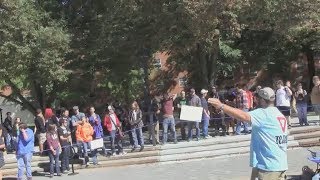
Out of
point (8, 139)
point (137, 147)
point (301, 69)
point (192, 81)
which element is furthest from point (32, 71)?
point (301, 69)

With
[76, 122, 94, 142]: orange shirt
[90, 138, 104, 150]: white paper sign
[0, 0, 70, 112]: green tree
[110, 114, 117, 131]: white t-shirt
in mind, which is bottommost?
[90, 138, 104, 150]: white paper sign

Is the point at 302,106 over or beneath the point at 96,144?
over

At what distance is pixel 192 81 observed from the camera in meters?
37.6

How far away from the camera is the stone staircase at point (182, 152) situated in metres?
16.7

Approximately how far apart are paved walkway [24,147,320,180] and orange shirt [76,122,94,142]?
99 cm

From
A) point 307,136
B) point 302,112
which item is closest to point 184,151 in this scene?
point 307,136

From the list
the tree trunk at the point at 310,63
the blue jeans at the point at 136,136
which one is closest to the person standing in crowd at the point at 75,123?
the blue jeans at the point at 136,136

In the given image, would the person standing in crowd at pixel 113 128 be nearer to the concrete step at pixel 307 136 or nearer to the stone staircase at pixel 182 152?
the stone staircase at pixel 182 152

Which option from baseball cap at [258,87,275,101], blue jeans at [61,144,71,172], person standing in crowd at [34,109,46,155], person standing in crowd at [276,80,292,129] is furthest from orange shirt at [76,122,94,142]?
baseball cap at [258,87,275,101]

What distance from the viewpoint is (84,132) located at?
54.5ft

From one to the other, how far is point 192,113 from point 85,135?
3.51 meters

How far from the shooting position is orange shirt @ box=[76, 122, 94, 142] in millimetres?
16547

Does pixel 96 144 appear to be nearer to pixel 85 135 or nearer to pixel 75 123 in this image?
pixel 85 135

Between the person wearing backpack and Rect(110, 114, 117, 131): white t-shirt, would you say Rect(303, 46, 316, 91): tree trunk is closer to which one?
Rect(110, 114, 117, 131): white t-shirt
